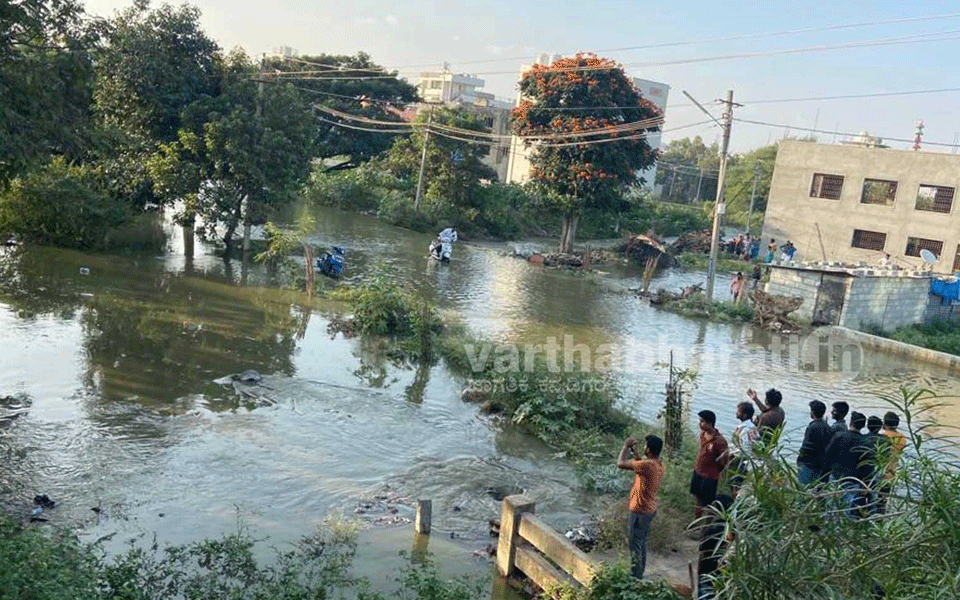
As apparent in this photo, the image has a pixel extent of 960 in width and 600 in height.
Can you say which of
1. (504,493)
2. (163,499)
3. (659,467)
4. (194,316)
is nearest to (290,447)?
(163,499)

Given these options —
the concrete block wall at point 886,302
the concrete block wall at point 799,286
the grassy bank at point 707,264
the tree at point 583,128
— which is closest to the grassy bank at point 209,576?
the concrete block wall at point 799,286

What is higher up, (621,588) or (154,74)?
(154,74)

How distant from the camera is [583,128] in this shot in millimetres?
31938

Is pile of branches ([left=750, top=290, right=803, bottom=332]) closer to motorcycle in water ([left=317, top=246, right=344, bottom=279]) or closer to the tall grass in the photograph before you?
motorcycle in water ([left=317, top=246, right=344, bottom=279])

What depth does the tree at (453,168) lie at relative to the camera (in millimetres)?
40531

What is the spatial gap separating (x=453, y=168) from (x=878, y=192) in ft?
67.7

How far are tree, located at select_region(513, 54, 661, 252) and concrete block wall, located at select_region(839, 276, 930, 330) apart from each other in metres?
11.6

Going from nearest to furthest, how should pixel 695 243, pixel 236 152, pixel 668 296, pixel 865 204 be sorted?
pixel 236 152 → pixel 668 296 → pixel 865 204 → pixel 695 243

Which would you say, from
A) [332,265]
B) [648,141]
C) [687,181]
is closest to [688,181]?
[687,181]

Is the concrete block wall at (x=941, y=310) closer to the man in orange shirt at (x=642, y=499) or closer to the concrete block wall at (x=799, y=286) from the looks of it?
the concrete block wall at (x=799, y=286)

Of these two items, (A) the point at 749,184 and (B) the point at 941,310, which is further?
(A) the point at 749,184

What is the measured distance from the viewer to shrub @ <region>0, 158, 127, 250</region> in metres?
20.8

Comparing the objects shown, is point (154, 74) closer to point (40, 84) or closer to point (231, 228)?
point (231, 228)

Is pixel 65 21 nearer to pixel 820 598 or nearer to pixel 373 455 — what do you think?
pixel 373 455
